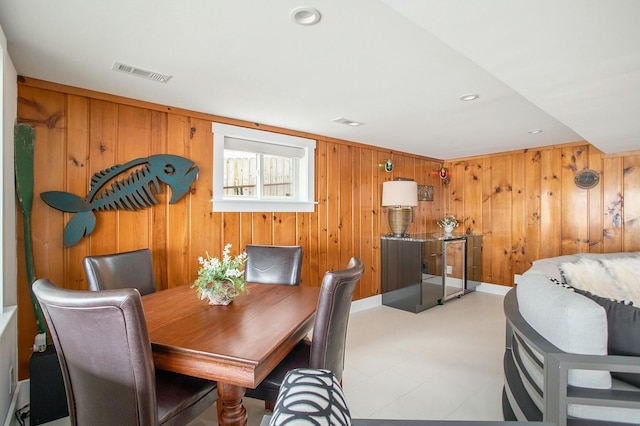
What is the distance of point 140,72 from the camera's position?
6.71 feet

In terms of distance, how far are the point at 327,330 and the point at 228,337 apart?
1.44ft

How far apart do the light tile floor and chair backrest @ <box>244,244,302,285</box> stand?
32.6 inches

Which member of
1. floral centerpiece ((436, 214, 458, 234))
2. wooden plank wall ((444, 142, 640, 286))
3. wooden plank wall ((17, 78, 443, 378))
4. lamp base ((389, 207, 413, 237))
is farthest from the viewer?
floral centerpiece ((436, 214, 458, 234))

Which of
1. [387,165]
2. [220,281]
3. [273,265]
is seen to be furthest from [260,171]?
[387,165]

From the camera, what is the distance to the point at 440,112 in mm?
2826

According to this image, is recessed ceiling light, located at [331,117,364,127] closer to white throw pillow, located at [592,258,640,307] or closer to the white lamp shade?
the white lamp shade

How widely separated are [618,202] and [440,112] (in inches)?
111

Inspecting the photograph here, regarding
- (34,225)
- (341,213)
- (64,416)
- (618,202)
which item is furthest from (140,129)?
(618,202)

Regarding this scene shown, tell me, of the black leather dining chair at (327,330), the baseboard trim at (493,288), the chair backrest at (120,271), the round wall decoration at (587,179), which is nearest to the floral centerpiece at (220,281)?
the black leather dining chair at (327,330)

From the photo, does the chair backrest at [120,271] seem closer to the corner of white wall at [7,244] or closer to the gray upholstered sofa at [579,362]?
the corner of white wall at [7,244]

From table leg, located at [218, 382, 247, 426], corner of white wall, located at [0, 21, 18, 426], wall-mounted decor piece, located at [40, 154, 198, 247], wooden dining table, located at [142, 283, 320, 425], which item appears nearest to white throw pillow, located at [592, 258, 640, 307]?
wooden dining table, located at [142, 283, 320, 425]

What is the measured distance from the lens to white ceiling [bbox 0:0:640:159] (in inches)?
46.1

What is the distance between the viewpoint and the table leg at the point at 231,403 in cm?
130

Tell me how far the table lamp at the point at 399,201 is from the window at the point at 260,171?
1107 mm
